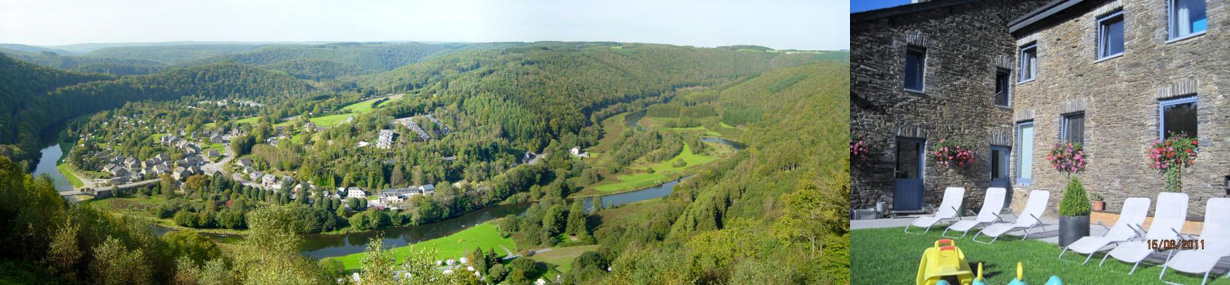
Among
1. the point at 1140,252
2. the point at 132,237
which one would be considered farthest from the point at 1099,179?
the point at 132,237

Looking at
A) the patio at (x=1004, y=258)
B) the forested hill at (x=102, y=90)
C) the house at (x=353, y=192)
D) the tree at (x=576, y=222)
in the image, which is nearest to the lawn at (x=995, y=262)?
the patio at (x=1004, y=258)

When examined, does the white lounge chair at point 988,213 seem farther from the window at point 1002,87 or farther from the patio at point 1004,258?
the window at point 1002,87

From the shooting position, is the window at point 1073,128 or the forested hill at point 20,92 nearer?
the window at point 1073,128

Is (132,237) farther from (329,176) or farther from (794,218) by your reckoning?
(794,218)

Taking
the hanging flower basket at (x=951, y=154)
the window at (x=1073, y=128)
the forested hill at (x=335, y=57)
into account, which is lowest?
the hanging flower basket at (x=951, y=154)

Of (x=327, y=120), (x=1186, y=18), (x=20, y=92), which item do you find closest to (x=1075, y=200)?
(x=1186, y=18)

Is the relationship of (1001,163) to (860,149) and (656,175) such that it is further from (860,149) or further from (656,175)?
(656,175)
